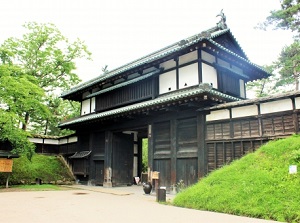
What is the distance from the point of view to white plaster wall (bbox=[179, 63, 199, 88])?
13642 mm

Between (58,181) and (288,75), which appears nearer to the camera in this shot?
(58,181)

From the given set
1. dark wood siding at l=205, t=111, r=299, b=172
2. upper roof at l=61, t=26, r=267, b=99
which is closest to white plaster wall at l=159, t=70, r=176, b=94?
upper roof at l=61, t=26, r=267, b=99

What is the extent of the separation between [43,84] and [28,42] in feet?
14.3

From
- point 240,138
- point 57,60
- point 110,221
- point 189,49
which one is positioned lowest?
point 110,221

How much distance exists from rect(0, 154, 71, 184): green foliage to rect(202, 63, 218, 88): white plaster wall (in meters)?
14.0

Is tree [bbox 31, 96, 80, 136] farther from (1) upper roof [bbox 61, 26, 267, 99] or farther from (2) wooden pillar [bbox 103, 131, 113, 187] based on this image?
(2) wooden pillar [bbox 103, 131, 113, 187]

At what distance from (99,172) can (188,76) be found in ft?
32.6

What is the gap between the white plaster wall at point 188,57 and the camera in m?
13.9

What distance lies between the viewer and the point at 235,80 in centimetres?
1588

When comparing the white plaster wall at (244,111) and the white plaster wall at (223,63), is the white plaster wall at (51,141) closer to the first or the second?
the white plaster wall at (223,63)

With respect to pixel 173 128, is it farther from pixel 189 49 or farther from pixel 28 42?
pixel 28 42

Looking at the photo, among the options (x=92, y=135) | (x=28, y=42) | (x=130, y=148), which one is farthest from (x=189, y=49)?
(x=28, y=42)

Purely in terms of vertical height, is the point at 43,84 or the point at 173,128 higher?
the point at 43,84

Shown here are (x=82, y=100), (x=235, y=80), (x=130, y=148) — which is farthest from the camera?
(x=82, y=100)
